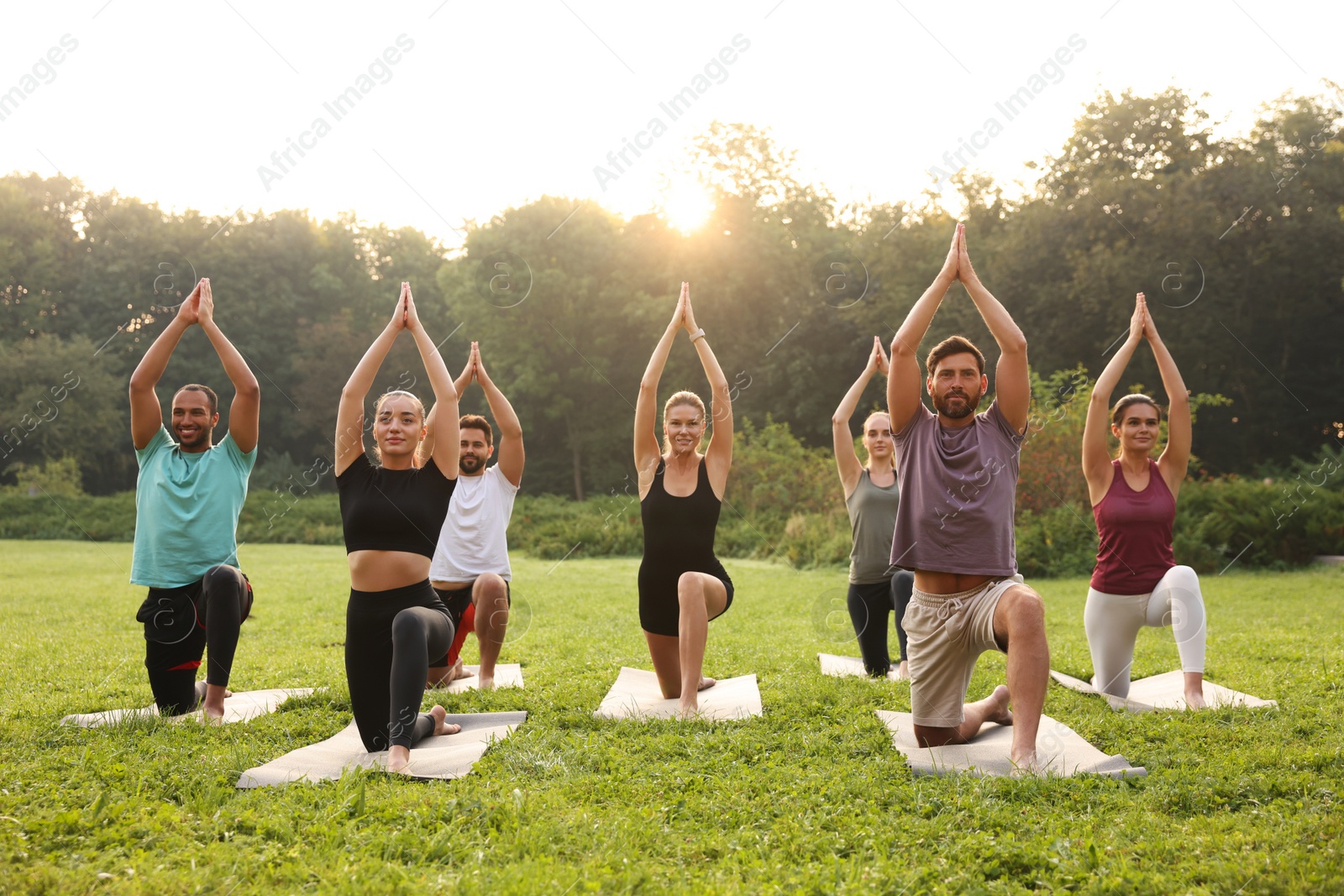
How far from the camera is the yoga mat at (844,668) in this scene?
7.13 meters

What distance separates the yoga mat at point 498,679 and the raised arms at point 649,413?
1830mm

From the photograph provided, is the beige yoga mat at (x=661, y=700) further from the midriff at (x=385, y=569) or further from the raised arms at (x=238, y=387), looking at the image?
the raised arms at (x=238, y=387)

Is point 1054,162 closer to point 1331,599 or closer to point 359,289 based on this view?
point 1331,599

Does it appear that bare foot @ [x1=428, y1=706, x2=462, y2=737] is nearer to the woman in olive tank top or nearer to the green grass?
the green grass

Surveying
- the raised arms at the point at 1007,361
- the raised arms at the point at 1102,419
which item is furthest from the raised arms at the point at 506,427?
the raised arms at the point at 1102,419

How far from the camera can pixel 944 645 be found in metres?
4.82

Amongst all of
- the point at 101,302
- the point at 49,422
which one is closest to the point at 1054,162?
the point at 49,422

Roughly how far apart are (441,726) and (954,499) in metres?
3.05

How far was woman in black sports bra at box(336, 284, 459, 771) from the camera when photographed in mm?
5051

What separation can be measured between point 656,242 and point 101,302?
24223mm

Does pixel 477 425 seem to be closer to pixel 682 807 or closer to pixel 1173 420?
pixel 682 807

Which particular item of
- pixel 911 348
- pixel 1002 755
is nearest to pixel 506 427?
pixel 911 348

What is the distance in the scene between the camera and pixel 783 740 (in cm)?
509

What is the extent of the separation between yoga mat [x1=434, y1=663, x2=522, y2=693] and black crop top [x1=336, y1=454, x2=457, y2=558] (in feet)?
6.44
